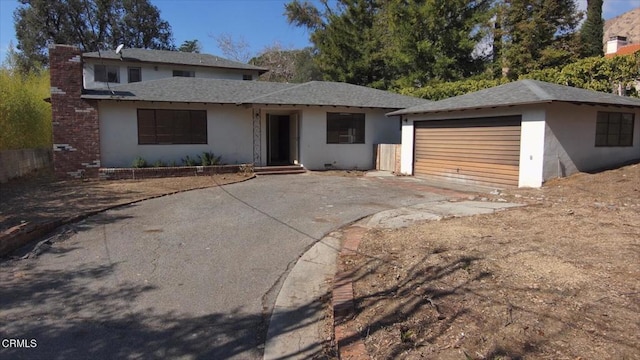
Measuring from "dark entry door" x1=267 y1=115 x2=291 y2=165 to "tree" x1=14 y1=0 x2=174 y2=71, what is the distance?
24.1 m

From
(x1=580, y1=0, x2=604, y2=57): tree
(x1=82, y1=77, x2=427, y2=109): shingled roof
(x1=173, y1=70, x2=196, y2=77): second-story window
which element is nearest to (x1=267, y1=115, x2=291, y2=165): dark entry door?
(x1=82, y1=77, x2=427, y2=109): shingled roof

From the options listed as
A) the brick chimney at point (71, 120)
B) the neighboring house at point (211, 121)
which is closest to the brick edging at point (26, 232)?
the brick chimney at point (71, 120)

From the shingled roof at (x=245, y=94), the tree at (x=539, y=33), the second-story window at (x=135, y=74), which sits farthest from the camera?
the second-story window at (x=135, y=74)

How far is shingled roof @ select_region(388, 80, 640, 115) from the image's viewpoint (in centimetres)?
1124

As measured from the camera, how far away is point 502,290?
152 inches

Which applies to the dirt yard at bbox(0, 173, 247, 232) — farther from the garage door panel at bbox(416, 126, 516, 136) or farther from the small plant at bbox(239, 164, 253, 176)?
the garage door panel at bbox(416, 126, 516, 136)

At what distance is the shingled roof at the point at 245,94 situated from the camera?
15430mm

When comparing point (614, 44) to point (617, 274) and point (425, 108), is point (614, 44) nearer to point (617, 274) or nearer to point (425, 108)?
point (425, 108)

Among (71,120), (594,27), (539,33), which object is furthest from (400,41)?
(71,120)

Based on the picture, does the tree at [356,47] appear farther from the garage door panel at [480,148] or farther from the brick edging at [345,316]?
the brick edging at [345,316]

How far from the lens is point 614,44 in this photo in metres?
35.8

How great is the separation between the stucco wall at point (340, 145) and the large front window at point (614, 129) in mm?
8251

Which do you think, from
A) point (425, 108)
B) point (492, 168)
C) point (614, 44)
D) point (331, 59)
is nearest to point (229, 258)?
point (492, 168)

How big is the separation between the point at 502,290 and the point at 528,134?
9.17 m
